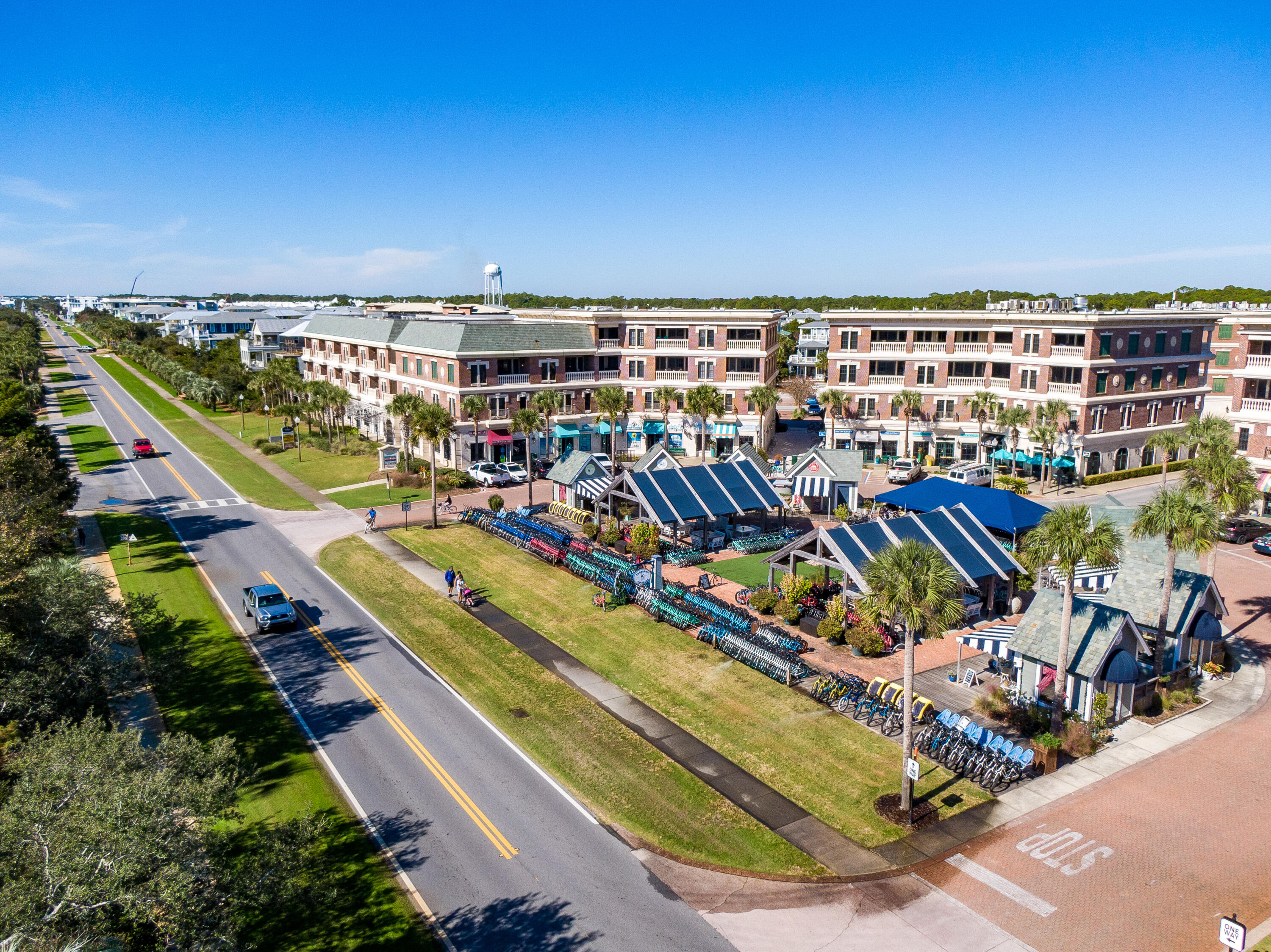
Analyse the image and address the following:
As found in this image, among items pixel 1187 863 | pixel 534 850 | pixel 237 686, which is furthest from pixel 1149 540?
pixel 237 686

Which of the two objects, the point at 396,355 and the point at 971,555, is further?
the point at 396,355

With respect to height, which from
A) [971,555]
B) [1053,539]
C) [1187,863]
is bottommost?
[1187,863]

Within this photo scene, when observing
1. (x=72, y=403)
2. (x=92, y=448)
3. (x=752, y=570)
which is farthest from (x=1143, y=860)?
(x=72, y=403)

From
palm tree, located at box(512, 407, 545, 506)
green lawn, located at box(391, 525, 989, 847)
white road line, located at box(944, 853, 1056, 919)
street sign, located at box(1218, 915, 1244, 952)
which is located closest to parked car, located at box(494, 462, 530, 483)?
palm tree, located at box(512, 407, 545, 506)

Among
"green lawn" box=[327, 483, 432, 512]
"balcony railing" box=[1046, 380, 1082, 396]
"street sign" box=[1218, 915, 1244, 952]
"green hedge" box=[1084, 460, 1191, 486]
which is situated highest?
"balcony railing" box=[1046, 380, 1082, 396]

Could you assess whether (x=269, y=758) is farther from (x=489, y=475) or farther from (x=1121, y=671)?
(x=489, y=475)

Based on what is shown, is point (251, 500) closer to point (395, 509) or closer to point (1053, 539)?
point (395, 509)

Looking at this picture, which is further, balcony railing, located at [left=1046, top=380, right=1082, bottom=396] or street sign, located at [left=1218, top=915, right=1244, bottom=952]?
balcony railing, located at [left=1046, top=380, right=1082, bottom=396]

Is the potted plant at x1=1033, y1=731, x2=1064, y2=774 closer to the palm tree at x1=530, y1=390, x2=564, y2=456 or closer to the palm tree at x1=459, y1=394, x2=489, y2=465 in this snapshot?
the palm tree at x1=530, y1=390, x2=564, y2=456
